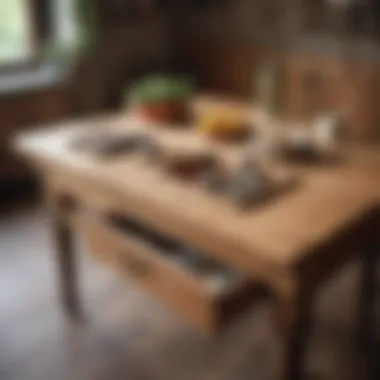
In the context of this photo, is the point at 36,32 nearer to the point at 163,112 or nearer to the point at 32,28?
the point at 32,28

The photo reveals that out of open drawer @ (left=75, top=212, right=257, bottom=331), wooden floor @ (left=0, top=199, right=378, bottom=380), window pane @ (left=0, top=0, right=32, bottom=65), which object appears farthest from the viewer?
window pane @ (left=0, top=0, right=32, bottom=65)

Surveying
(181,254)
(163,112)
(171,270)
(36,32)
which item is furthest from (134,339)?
(36,32)

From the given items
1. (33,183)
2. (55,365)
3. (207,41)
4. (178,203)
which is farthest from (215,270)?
(207,41)

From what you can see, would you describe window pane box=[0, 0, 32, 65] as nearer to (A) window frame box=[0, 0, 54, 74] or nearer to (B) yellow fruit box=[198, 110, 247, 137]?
(A) window frame box=[0, 0, 54, 74]

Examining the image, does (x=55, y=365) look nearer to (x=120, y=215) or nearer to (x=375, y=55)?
(x=120, y=215)

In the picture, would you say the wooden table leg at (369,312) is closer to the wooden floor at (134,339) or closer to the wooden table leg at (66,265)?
the wooden floor at (134,339)

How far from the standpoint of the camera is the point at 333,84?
3.14 meters

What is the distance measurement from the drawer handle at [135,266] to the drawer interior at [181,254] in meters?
0.05

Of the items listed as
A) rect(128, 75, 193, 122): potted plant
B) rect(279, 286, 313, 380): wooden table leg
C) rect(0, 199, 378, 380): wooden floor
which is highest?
rect(128, 75, 193, 122): potted plant

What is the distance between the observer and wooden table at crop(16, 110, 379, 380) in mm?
1441

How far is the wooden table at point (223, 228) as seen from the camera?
144 cm

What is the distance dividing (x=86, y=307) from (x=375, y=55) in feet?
5.56

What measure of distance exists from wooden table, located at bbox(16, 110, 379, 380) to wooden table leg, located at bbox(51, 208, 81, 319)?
0.05 meters

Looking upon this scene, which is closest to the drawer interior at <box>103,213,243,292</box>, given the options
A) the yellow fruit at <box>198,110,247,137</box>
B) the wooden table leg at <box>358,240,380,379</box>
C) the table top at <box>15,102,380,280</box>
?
the table top at <box>15,102,380,280</box>
